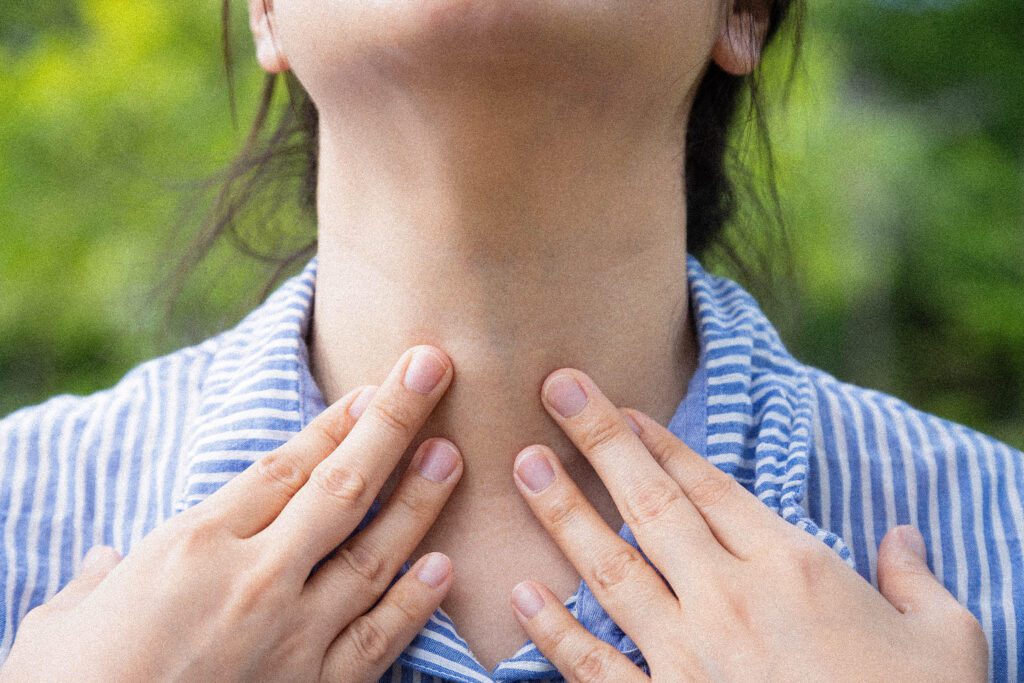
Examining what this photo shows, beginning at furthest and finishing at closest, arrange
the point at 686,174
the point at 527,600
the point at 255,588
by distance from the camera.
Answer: the point at 686,174 → the point at 527,600 → the point at 255,588

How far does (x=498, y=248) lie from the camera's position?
48.2 inches

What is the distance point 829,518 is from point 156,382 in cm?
93

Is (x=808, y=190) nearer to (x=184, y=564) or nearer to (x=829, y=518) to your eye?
(x=829, y=518)

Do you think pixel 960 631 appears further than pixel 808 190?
No

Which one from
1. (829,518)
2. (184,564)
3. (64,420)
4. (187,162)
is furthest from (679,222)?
(187,162)

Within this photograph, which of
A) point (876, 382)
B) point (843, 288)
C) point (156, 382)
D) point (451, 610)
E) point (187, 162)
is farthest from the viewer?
point (876, 382)

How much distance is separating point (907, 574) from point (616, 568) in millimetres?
366

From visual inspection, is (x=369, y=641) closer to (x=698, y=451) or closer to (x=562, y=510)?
(x=562, y=510)

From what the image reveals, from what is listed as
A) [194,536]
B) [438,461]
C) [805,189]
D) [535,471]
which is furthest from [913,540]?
[805,189]

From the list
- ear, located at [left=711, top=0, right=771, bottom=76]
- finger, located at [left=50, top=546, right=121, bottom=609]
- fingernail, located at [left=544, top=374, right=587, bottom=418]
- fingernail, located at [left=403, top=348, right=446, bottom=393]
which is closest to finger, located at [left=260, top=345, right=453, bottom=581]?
fingernail, located at [left=403, top=348, right=446, bottom=393]

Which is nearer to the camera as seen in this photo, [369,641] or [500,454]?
[369,641]

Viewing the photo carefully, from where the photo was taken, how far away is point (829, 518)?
1.37 metres

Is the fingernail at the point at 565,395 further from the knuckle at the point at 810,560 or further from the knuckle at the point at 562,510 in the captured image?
the knuckle at the point at 810,560

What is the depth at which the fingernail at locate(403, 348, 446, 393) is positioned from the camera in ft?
4.00
